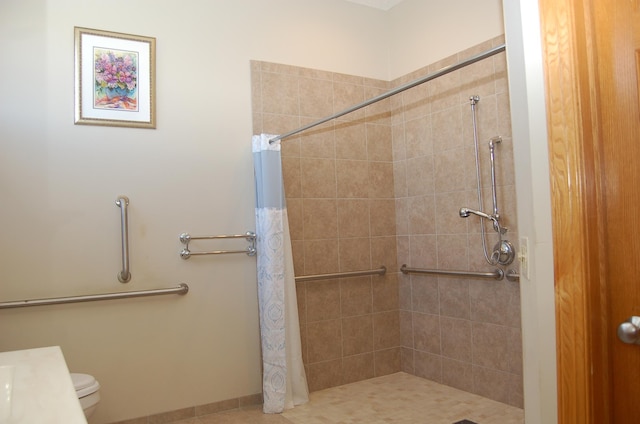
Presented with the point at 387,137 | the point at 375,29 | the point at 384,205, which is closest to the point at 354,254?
the point at 384,205

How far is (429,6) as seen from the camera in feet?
11.3

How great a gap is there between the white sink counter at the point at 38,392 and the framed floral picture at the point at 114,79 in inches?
61.9

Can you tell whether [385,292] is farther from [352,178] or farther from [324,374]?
[352,178]

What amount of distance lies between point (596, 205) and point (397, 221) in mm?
2494

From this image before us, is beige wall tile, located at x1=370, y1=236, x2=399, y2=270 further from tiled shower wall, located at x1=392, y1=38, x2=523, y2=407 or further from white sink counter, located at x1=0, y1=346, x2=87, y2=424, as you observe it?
white sink counter, located at x1=0, y1=346, x2=87, y2=424

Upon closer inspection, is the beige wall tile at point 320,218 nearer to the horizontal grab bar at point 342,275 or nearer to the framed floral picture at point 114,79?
the horizontal grab bar at point 342,275

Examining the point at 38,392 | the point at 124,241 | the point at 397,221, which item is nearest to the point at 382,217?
the point at 397,221

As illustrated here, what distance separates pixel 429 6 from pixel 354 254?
5.98 ft

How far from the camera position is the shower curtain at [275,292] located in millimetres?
2916

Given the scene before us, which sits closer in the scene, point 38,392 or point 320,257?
point 38,392

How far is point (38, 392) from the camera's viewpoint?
107cm

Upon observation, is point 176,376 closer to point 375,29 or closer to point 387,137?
point 387,137

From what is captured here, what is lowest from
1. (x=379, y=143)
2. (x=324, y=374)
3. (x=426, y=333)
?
(x=324, y=374)

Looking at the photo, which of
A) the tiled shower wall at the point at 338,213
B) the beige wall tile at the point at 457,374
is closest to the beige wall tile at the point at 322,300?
the tiled shower wall at the point at 338,213
